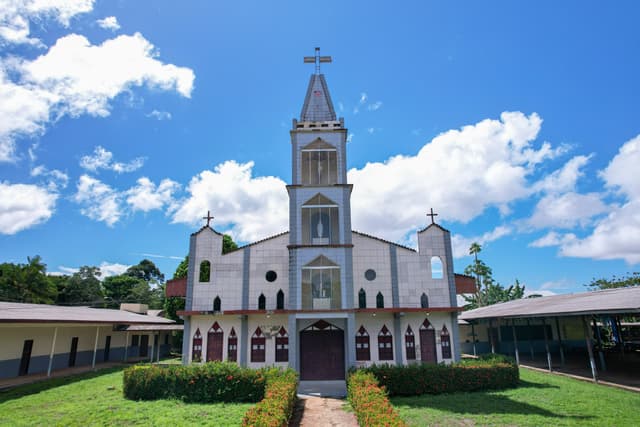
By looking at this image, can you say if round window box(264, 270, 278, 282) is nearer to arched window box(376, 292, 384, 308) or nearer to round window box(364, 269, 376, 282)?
round window box(364, 269, 376, 282)

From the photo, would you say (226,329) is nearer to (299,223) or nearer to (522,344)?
(299,223)

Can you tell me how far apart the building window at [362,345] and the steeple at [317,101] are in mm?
12402

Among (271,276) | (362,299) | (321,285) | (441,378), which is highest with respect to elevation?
(271,276)

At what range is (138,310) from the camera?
37625mm

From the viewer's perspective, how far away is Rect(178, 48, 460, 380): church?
19.3 metres

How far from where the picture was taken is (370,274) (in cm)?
2102

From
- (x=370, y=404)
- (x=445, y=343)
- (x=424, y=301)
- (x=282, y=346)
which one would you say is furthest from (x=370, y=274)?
(x=370, y=404)

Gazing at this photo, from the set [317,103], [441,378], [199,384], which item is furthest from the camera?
[317,103]

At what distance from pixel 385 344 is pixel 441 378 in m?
4.83

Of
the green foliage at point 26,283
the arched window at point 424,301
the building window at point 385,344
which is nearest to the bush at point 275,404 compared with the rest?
the building window at point 385,344

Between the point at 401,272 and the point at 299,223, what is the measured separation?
254 inches

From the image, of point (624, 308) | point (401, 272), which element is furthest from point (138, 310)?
point (624, 308)

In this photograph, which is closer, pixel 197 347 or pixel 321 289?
pixel 321 289

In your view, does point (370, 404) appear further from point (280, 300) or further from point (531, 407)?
point (280, 300)
